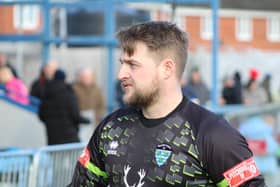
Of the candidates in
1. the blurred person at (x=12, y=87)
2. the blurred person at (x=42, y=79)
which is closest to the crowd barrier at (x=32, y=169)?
the blurred person at (x=12, y=87)

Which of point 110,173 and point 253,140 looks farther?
point 253,140

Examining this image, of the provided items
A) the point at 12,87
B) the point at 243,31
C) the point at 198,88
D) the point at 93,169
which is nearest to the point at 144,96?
the point at 93,169

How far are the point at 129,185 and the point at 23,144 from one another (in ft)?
24.1

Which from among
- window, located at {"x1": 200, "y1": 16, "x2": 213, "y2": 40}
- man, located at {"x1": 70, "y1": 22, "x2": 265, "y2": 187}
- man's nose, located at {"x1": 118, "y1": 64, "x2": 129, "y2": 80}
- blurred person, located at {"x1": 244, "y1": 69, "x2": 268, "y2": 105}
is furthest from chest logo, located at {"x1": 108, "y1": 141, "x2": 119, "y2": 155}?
blurred person, located at {"x1": 244, "y1": 69, "x2": 268, "y2": 105}

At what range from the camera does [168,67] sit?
3.19 metres

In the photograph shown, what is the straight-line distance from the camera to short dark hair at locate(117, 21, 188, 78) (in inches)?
125

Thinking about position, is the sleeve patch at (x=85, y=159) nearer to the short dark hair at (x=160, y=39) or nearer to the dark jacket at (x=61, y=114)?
the short dark hair at (x=160, y=39)

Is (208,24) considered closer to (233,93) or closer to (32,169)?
(233,93)

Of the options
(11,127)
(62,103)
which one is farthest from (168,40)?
(11,127)

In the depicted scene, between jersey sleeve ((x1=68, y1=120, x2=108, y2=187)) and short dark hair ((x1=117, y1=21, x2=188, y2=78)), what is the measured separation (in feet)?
1.46

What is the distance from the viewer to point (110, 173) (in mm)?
3248

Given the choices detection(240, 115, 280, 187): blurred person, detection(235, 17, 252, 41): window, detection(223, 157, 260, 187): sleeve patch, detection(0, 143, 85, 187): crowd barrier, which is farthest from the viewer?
detection(235, 17, 252, 41): window

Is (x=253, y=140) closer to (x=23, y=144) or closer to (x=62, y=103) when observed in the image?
(x=62, y=103)

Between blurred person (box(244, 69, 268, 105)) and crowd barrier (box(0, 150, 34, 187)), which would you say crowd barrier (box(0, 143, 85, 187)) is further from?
blurred person (box(244, 69, 268, 105))
